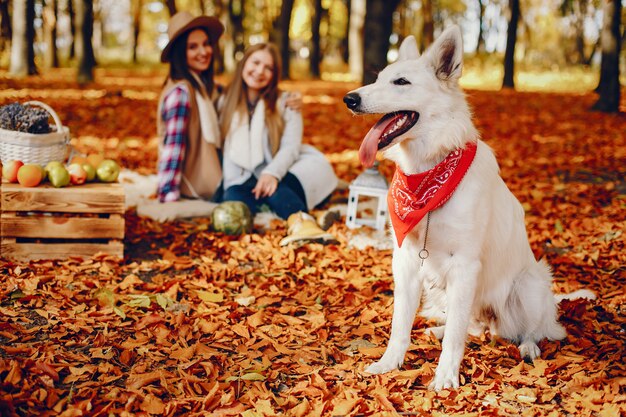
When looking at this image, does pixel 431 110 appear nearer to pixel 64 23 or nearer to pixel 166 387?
pixel 166 387

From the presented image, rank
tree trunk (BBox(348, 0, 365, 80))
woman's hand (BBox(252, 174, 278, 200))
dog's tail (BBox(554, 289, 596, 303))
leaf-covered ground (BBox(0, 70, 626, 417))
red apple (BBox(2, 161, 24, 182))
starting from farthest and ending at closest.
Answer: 1. tree trunk (BBox(348, 0, 365, 80))
2. woman's hand (BBox(252, 174, 278, 200))
3. red apple (BBox(2, 161, 24, 182))
4. dog's tail (BBox(554, 289, 596, 303))
5. leaf-covered ground (BBox(0, 70, 626, 417))

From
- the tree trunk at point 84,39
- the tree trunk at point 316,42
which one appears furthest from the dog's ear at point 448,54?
the tree trunk at point 316,42

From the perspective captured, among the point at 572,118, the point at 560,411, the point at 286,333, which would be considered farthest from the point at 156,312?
the point at 572,118

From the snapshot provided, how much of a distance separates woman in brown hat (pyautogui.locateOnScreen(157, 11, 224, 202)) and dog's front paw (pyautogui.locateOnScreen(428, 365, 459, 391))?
→ 11.9ft

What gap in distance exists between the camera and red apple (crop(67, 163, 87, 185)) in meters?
4.52

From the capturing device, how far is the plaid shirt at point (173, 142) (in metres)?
→ 5.77

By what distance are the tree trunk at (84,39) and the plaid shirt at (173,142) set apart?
10473 mm

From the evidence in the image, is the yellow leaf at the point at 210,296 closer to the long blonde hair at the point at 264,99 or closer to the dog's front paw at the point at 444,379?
the dog's front paw at the point at 444,379

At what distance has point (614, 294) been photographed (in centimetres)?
412

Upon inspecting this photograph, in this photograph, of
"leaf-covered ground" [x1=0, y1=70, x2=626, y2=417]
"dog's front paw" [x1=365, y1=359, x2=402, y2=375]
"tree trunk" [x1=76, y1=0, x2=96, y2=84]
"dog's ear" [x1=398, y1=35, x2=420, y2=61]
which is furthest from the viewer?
"tree trunk" [x1=76, y1=0, x2=96, y2=84]

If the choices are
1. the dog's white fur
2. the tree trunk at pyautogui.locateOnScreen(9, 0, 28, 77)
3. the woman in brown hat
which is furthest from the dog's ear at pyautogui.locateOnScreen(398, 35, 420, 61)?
the tree trunk at pyautogui.locateOnScreen(9, 0, 28, 77)

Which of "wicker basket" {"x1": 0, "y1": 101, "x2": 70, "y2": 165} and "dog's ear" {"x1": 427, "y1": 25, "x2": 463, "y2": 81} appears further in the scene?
"wicker basket" {"x1": 0, "y1": 101, "x2": 70, "y2": 165}

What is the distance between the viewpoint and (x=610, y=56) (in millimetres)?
12492

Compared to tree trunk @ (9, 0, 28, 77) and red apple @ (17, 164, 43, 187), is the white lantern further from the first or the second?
tree trunk @ (9, 0, 28, 77)
